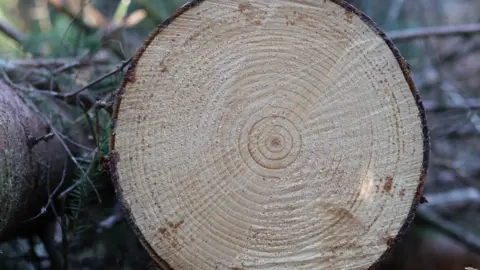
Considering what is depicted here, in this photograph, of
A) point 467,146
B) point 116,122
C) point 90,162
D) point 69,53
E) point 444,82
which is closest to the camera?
point 116,122

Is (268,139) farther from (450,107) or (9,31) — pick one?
(9,31)

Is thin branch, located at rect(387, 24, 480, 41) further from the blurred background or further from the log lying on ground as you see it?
the log lying on ground

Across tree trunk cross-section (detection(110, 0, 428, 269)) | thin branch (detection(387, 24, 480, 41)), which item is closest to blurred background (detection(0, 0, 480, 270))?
thin branch (detection(387, 24, 480, 41))

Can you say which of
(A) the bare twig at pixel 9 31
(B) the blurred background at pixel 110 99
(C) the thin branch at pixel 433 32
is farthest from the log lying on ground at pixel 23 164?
(C) the thin branch at pixel 433 32

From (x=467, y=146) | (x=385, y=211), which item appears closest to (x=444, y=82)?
(x=467, y=146)

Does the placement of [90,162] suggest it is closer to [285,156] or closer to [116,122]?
[116,122]

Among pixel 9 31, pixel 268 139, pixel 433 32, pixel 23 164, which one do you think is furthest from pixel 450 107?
pixel 9 31

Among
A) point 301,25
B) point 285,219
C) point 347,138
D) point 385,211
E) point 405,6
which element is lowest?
point 285,219

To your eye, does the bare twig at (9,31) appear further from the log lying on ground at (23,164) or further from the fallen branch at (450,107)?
the fallen branch at (450,107)
